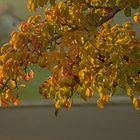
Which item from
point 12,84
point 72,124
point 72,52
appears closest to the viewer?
point 72,52

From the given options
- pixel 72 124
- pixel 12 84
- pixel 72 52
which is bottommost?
pixel 72 124

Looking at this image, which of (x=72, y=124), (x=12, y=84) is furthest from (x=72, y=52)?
(x=72, y=124)

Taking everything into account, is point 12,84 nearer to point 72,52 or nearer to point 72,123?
point 72,52

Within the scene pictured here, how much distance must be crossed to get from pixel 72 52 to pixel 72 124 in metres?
7.78

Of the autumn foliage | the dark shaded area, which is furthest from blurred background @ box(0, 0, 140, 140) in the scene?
the autumn foliage

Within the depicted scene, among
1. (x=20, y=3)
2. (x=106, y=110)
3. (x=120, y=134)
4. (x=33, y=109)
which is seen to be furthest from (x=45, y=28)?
(x=20, y=3)

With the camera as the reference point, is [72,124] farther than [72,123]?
No

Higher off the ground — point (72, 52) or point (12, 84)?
point (72, 52)

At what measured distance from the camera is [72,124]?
1012cm

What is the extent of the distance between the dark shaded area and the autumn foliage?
5.96m

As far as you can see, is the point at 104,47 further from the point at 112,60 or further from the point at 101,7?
the point at 101,7

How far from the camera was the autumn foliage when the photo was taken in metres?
2.52

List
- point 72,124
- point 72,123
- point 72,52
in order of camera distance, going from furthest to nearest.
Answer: point 72,123 → point 72,124 → point 72,52

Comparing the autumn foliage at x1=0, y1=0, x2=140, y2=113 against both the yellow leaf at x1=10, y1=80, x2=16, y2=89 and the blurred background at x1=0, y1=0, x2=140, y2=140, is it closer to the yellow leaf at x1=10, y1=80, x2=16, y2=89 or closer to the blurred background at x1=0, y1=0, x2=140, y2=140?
the yellow leaf at x1=10, y1=80, x2=16, y2=89
